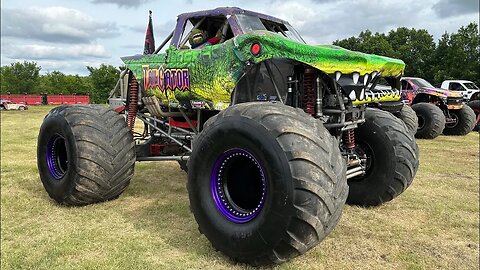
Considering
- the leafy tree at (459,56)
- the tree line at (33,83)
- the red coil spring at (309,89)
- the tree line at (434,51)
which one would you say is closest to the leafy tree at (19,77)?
the tree line at (33,83)

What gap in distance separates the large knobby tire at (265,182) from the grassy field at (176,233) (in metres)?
0.32

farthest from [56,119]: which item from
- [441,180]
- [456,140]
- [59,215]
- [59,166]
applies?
[456,140]

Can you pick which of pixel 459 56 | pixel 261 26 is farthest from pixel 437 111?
pixel 459 56

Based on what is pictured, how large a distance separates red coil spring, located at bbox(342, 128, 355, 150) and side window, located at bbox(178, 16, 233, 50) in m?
1.66

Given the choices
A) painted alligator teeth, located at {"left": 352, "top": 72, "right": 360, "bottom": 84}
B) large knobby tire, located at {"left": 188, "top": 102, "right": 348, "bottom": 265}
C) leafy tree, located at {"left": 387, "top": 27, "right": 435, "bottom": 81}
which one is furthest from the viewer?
leafy tree, located at {"left": 387, "top": 27, "right": 435, "bottom": 81}

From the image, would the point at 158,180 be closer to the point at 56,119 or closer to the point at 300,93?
the point at 56,119

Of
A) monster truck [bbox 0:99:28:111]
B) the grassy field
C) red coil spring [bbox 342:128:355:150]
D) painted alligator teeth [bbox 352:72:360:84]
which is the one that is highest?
painted alligator teeth [bbox 352:72:360:84]

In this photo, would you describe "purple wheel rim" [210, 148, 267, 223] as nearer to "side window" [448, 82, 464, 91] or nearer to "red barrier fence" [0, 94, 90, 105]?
"side window" [448, 82, 464, 91]

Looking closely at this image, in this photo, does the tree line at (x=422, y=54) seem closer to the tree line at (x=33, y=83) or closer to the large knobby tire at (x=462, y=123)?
the tree line at (x=33, y=83)

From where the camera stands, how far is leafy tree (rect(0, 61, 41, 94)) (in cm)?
7629

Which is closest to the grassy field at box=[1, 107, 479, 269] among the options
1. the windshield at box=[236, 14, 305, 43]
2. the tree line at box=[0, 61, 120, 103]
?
the windshield at box=[236, 14, 305, 43]

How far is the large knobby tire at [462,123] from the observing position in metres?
14.9

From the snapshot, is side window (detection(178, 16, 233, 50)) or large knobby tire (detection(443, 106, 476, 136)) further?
large knobby tire (detection(443, 106, 476, 136))

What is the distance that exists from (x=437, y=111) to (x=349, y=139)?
10.1 metres
